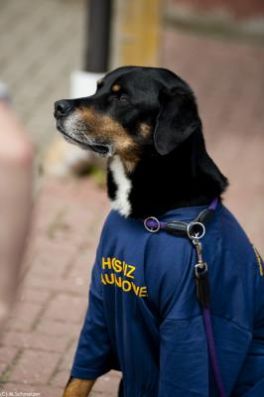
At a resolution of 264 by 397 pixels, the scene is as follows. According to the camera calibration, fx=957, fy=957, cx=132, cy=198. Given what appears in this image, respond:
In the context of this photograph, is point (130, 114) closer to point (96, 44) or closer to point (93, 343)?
point (93, 343)

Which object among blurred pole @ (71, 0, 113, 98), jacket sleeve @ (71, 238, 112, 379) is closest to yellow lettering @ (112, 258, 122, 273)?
jacket sleeve @ (71, 238, 112, 379)

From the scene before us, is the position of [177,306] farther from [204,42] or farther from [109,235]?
[204,42]

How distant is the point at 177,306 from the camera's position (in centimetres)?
323

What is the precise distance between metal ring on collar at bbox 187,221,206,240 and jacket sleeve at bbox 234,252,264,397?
0.29 meters

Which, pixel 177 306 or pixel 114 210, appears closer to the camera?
pixel 177 306

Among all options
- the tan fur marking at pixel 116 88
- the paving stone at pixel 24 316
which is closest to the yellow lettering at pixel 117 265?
the tan fur marking at pixel 116 88

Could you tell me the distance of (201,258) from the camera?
3.23 metres

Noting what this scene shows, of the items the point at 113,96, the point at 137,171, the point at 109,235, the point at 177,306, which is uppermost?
the point at 113,96

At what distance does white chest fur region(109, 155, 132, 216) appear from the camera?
342cm

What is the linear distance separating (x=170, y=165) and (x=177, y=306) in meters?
0.50

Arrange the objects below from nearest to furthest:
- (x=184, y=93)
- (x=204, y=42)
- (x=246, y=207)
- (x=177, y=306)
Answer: (x=177, y=306) < (x=184, y=93) < (x=246, y=207) < (x=204, y=42)

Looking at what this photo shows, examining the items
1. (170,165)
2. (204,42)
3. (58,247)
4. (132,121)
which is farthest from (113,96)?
(204,42)

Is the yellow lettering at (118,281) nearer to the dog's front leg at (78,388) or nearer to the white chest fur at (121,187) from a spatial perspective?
the white chest fur at (121,187)

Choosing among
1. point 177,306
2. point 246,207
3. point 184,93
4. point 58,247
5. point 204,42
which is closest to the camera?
point 177,306
